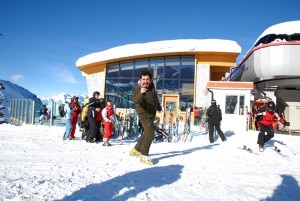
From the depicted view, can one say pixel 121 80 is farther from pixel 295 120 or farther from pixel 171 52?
pixel 295 120

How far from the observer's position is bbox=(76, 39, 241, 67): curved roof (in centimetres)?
2061

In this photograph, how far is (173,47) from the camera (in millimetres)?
21234

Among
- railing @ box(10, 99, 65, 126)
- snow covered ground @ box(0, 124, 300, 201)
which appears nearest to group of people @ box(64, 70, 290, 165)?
snow covered ground @ box(0, 124, 300, 201)

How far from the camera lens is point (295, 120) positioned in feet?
67.8

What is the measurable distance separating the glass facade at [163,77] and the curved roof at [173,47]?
1103 mm

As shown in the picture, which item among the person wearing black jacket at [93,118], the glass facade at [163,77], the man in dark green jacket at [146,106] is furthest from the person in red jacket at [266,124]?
the glass facade at [163,77]

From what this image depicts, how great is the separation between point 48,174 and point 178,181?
1.82 meters

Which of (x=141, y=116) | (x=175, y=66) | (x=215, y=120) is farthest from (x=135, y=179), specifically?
(x=175, y=66)

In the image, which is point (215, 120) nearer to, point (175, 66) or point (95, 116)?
point (95, 116)

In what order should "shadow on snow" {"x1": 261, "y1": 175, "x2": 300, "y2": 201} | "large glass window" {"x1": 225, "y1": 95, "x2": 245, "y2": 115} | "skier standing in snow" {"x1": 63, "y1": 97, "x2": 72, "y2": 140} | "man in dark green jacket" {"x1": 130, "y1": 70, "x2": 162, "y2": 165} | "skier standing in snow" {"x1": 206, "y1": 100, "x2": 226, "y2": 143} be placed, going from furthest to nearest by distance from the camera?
"large glass window" {"x1": 225, "y1": 95, "x2": 245, "y2": 115}, "skier standing in snow" {"x1": 206, "y1": 100, "x2": 226, "y2": 143}, "skier standing in snow" {"x1": 63, "y1": 97, "x2": 72, "y2": 140}, "man in dark green jacket" {"x1": 130, "y1": 70, "x2": 162, "y2": 165}, "shadow on snow" {"x1": 261, "y1": 175, "x2": 300, "y2": 201}

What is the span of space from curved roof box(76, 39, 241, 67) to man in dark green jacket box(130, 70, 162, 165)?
1605 centimetres

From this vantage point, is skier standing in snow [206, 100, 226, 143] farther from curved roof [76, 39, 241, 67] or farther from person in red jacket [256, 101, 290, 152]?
curved roof [76, 39, 241, 67]

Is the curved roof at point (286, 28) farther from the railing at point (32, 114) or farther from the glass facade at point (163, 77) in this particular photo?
the railing at point (32, 114)

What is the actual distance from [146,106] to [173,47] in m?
16.5
